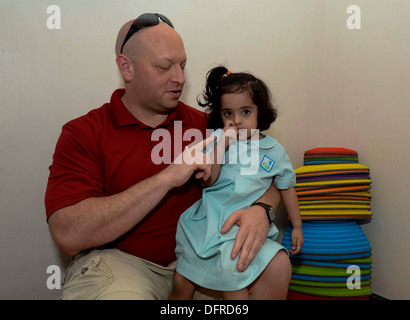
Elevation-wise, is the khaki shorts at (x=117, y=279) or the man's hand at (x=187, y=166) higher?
the man's hand at (x=187, y=166)

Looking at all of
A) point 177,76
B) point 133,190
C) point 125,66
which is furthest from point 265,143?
point 125,66

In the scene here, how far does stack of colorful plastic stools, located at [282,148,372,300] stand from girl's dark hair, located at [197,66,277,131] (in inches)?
28.6

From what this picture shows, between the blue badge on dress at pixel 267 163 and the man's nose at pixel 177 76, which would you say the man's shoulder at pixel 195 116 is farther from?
the blue badge on dress at pixel 267 163

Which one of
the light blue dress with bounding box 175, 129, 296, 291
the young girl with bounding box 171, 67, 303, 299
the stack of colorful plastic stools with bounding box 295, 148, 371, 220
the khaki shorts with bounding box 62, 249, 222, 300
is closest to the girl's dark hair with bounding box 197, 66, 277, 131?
the young girl with bounding box 171, 67, 303, 299

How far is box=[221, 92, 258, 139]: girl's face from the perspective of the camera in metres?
1.73

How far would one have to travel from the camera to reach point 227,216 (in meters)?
1.63

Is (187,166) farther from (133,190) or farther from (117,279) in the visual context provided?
(117,279)

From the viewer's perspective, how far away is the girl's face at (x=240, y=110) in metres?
1.73

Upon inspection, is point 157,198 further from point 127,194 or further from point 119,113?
point 119,113

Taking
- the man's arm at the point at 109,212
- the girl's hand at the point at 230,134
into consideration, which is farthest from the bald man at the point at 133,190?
the girl's hand at the point at 230,134

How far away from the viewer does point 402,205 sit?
2320 mm

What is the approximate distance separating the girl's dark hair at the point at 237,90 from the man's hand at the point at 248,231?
48 cm


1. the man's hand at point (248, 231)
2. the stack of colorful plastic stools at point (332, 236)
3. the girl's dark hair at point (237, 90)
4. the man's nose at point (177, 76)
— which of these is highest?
the man's nose at point (177, 76)
